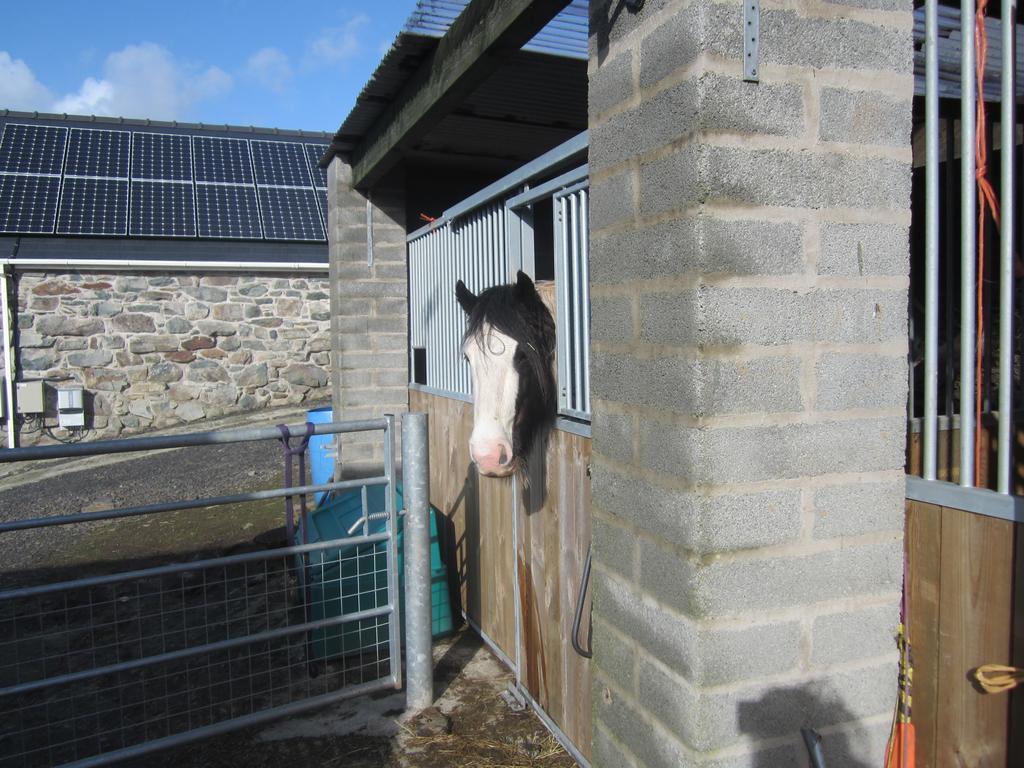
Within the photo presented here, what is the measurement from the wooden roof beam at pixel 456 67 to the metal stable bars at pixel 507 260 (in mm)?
495

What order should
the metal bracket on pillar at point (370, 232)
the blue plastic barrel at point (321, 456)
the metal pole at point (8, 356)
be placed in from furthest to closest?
the metal pole at point (8, 356) < the blue plastic barrel at point (321, 456) < the metal bracket on pillar at point (370, 232)

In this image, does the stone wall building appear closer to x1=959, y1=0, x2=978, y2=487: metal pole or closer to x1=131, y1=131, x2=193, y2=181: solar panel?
x1=131, y1=131, x2=193, y2=181: solar panel

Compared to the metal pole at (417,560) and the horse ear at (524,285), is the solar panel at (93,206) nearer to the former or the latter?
the metal pole at (417,560)

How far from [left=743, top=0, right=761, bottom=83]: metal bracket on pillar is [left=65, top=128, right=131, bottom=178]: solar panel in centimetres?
1330

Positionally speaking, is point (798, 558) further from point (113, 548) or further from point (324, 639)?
point (113, 548)

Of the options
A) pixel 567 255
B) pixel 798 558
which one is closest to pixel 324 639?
pixel 567 255

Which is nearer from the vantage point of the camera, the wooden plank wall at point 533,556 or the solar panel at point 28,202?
the wooden plank wall at point 533,556

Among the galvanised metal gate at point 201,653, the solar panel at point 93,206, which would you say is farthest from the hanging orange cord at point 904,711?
the solar panel at point 93,206

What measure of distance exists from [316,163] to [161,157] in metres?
2.71

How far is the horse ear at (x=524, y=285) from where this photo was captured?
3.11 metres

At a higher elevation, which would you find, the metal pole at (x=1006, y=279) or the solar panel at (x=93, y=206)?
the solar panel at (x=93, y=206)

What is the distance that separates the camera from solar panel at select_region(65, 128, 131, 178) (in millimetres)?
12477

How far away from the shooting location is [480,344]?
311 cm

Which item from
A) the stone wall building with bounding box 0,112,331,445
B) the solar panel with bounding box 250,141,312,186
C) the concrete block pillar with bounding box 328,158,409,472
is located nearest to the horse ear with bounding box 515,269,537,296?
the concrete block pillar with bounding box 328,158,409,472
